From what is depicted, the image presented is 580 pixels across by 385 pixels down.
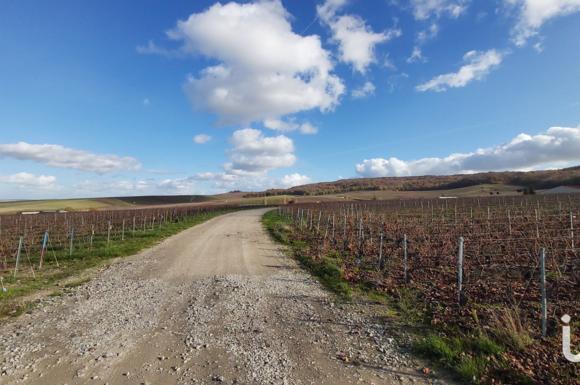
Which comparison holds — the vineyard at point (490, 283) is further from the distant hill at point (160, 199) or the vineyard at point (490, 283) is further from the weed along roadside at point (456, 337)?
the distant hill at point (160, 199)

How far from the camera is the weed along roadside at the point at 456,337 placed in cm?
521

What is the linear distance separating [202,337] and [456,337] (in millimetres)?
4830

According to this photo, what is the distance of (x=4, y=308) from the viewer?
343 inches

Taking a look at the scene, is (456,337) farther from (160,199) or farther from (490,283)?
(160,199)

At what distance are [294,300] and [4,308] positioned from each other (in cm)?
724

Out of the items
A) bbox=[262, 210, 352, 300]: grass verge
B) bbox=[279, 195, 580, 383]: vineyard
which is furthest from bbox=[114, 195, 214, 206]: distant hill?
bbox=[279, 195, 580, 383]: vineyard

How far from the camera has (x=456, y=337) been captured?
6.52 m

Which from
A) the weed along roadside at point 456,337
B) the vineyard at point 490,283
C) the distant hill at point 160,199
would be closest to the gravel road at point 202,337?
the weed along roadside at point 456,337

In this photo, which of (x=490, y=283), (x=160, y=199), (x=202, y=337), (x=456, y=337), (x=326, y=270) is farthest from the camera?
(x=160, y=199)

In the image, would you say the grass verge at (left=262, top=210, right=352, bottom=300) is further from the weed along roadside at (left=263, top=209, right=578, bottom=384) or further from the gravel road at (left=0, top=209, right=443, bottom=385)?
the gravel road at (left=0, top=209, right=443, bottom=385)

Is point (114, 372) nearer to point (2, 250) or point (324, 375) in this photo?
point (324, 375)

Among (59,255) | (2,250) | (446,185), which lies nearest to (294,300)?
(59,255)

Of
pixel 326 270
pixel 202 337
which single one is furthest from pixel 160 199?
pixel 202 337

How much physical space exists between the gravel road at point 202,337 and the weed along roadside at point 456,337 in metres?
0.42
